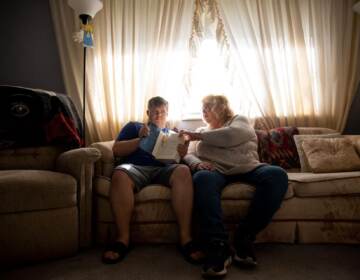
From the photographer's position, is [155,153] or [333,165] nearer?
[155,153]

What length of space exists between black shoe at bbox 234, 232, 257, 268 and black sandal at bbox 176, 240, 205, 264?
0.59ft

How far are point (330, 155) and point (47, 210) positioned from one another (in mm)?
1862

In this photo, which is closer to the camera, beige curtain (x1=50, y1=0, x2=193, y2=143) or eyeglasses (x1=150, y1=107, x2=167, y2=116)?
eyeglasses (x1=150, y1=107, x2=167, y2=116)

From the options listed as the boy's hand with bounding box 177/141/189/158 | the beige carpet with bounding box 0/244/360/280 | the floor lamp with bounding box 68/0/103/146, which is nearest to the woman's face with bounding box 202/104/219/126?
the boy's hand with bounding box 177/141/189/158

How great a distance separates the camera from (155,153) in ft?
5.86

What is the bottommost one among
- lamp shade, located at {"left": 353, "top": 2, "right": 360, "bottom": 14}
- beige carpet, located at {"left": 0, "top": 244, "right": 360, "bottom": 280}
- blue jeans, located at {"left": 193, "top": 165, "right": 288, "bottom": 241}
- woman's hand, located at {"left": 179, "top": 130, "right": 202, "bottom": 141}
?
beige carpet, located at {"left": 0, "top": 244, "right": 360, "bottom": 280}

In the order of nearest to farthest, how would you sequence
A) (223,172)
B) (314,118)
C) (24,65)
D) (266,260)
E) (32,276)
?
(32,276) < (266,260) < (223,172) < (314,118) < (24,65)

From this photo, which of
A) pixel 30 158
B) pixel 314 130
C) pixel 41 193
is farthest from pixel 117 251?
pixel 314 130

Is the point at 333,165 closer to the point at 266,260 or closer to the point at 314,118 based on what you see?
the point at 314,118

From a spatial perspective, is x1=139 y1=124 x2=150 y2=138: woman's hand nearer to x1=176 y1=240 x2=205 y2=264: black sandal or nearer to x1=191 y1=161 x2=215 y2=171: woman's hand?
x1=191 y1=161 x2=215 y2=171: woman's hand

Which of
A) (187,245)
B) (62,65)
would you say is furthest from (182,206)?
(62,65)

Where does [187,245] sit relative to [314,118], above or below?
below

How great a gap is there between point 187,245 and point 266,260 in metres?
0.42

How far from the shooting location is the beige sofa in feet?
5.35
